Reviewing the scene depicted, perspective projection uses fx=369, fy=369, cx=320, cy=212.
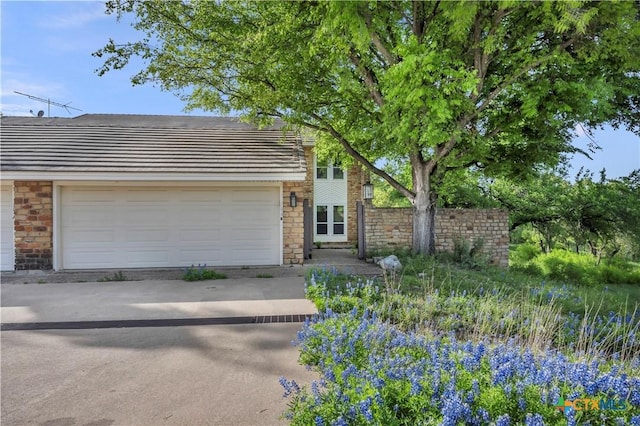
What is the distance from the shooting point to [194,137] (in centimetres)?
1175

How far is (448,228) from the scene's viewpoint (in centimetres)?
1212

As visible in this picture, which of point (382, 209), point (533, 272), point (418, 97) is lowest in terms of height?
point (533, 272)

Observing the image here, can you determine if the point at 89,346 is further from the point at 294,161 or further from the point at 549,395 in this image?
the point at 294,161

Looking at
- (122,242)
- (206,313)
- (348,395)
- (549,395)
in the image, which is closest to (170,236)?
(122,242)

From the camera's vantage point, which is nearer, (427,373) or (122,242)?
(427,373)

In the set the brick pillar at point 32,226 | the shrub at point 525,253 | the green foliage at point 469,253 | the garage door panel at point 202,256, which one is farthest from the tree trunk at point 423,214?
the shrub at point 525,253

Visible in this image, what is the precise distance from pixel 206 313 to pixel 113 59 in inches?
335

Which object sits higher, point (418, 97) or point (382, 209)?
point (418, 97)

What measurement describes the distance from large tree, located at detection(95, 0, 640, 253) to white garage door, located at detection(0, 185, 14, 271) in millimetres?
4460

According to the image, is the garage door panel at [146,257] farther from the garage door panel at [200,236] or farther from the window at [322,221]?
the window at [322,221]

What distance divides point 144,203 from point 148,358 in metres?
6.65

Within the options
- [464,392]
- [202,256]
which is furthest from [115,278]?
[464,392]

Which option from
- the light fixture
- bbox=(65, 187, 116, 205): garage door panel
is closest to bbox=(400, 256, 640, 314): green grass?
the light fixture

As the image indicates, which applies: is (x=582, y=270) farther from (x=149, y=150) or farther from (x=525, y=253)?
(x=149, y=150)
